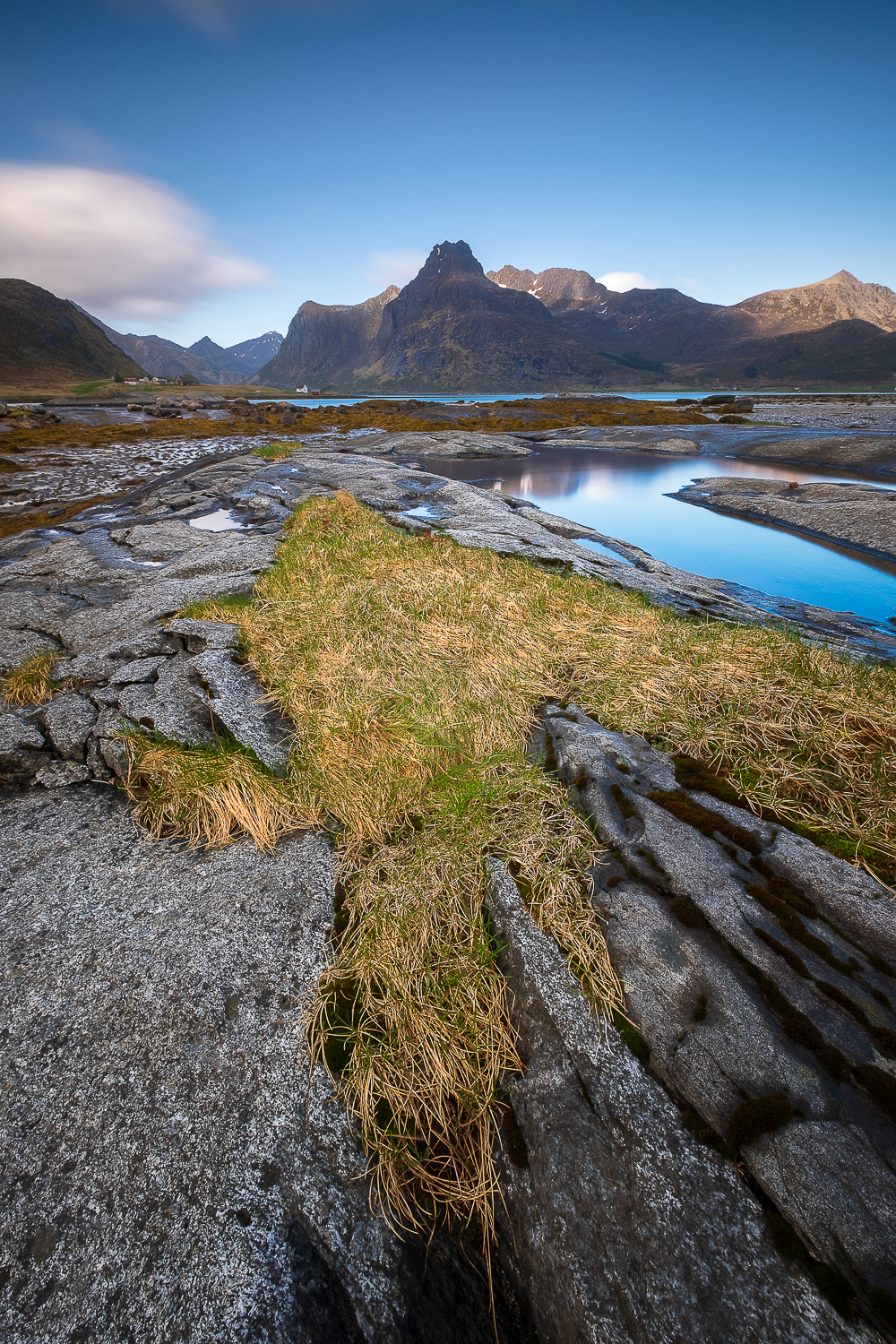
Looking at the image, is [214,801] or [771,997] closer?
[771,997]

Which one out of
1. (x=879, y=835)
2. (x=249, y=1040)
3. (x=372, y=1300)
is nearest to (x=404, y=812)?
(x=249, y=1040)

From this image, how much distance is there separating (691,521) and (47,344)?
197 meters

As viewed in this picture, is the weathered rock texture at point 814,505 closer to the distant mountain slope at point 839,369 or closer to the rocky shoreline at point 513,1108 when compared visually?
the rocky shoreline at point 513,1108

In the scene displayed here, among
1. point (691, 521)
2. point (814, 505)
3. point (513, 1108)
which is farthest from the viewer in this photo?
point (691, 521)

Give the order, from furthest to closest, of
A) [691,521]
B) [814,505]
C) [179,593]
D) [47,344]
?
[47,344], [691,521], [814,505], [179,593]

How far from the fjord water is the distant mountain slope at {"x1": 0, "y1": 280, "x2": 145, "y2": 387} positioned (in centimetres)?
14078

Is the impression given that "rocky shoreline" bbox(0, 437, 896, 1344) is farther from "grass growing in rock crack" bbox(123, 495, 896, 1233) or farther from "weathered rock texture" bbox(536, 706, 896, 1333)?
"grass growing in rock crack" bbox(123, 495, 896, 1233)

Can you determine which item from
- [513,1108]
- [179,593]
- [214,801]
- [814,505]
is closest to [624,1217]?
[513,1108]

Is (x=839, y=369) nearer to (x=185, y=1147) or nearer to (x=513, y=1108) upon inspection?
(x=513, y=1108)

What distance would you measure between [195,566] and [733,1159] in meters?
10.9

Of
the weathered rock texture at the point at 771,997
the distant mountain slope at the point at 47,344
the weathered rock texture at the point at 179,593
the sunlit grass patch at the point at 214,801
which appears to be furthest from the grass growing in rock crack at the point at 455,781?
the distant mountain slope at the point at 47,344

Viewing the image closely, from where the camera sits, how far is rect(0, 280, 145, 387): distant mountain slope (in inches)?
5182

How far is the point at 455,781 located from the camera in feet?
14.5

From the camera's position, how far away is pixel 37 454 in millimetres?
32094
